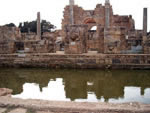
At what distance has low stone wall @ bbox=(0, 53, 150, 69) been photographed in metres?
7.93

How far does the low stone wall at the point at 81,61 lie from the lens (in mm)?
7930

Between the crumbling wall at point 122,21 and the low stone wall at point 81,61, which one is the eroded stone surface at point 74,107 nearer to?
the low stone wall at point 81,61

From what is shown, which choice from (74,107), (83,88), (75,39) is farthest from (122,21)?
(74,107)

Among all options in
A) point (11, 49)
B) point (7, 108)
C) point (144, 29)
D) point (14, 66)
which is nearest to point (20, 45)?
point (11, 49)

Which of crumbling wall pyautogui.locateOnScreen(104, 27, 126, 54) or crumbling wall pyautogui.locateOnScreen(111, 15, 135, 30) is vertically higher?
crumbling wall pyautogui.locateOnScreen(111, 15, 135, 30)

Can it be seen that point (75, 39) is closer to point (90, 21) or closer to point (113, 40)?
point (113, 40)

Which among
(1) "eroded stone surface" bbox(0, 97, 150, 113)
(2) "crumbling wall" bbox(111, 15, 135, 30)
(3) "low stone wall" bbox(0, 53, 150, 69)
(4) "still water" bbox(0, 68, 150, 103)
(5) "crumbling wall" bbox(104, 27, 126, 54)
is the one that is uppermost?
(2) "crumbling wall" bbox(111, 15, 135, 30)

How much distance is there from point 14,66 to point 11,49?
171cm

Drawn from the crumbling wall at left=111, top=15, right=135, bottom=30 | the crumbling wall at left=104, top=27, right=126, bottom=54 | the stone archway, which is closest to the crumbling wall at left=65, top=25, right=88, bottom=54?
the crumbling wall at left=104, top=27, right=126, bottom=54

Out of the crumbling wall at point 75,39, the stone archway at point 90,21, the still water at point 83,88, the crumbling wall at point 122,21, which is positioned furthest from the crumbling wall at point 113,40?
the crumbling wall at point 122,21

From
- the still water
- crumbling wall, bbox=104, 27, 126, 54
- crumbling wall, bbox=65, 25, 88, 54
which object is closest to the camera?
the still water

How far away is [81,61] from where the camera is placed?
8.32 m

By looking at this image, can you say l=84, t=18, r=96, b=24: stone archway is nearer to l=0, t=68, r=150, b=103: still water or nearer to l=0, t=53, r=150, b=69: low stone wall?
l=0, t=53, r=150, b=69: low stone wall

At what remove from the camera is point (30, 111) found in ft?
9.56
